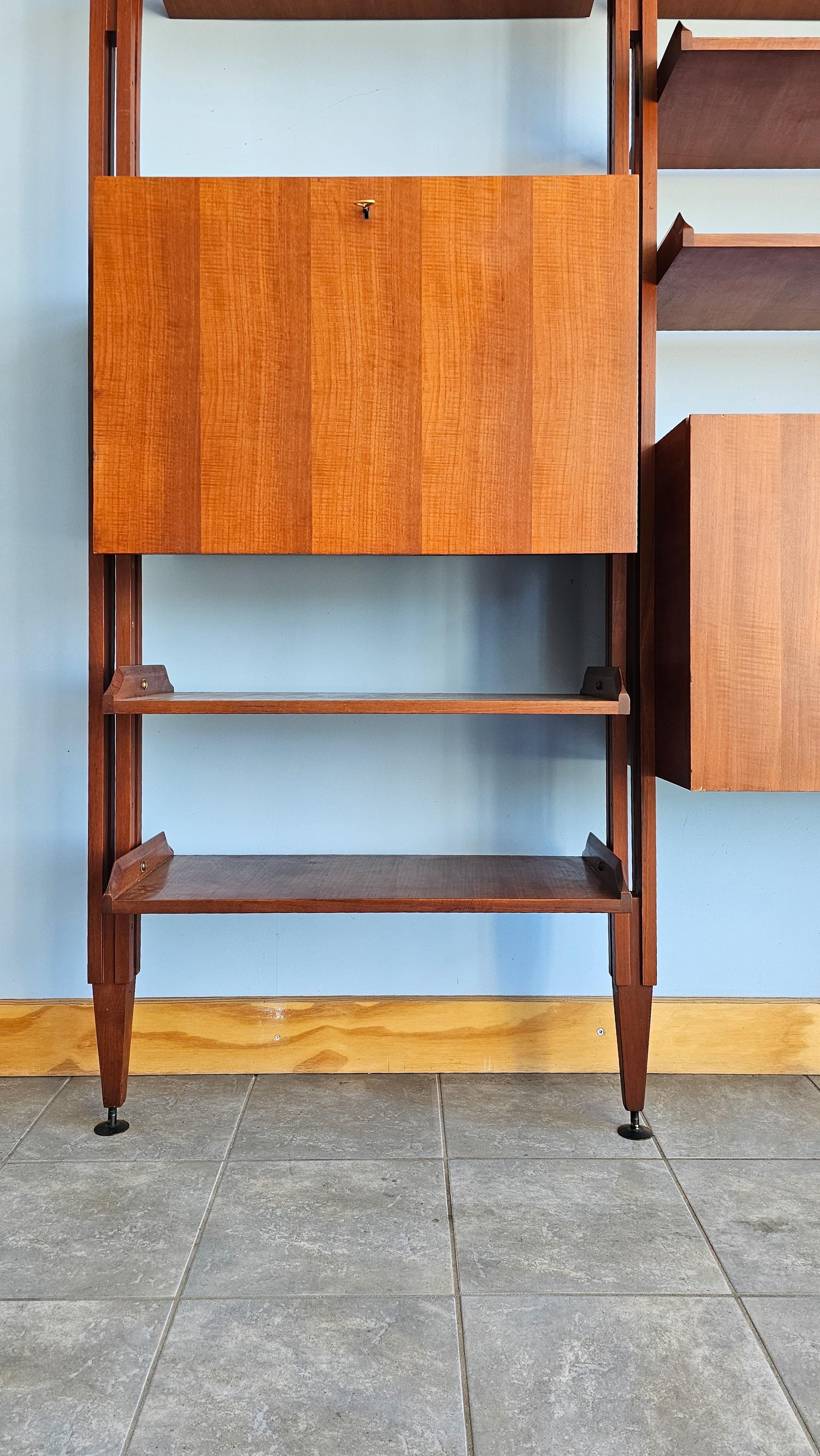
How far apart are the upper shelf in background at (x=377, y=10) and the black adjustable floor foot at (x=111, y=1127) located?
2050 millimetres

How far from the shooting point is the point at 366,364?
1623mm

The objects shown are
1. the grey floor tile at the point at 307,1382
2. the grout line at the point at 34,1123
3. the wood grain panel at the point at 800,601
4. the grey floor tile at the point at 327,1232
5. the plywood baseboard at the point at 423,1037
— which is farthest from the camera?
the plywood baseboard at the point at 423,1037

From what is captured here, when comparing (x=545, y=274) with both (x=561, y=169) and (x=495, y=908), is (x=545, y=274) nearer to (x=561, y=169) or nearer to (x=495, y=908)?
(x=561, y=169)

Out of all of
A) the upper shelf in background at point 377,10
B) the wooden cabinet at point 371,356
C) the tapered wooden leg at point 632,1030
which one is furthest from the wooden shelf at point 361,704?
the upper shelf in background at point 377,10

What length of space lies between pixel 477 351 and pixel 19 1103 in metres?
1.58

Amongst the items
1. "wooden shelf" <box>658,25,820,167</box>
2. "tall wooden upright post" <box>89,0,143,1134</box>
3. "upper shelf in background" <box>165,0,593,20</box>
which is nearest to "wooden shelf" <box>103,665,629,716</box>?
"tall wooden upright post" <box>89,0,143,1134</box>

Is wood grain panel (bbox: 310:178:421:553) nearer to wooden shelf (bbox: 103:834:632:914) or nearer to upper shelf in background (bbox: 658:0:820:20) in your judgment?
wooden shelf (bbox: 103:834:632:914)

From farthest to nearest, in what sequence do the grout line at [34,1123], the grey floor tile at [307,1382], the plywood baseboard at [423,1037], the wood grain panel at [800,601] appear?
1. the plywood baseboard at [423,1037]
2. the grout line at [34,1123]
3. the wood grain panel at [800,601]
4. the grey floor tile at [307,1382]

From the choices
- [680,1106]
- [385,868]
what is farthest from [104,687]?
[680,1106]

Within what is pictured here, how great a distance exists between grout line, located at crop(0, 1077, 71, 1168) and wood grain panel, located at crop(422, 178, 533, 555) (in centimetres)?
125

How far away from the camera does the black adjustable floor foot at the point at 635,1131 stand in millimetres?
1704

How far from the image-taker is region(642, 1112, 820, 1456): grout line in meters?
1.05

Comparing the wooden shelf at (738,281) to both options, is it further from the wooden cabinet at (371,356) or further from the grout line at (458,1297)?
the grout line at (458,1297)

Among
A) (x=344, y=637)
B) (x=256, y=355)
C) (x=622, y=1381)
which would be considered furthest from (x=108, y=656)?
(x=622, y=1381)
